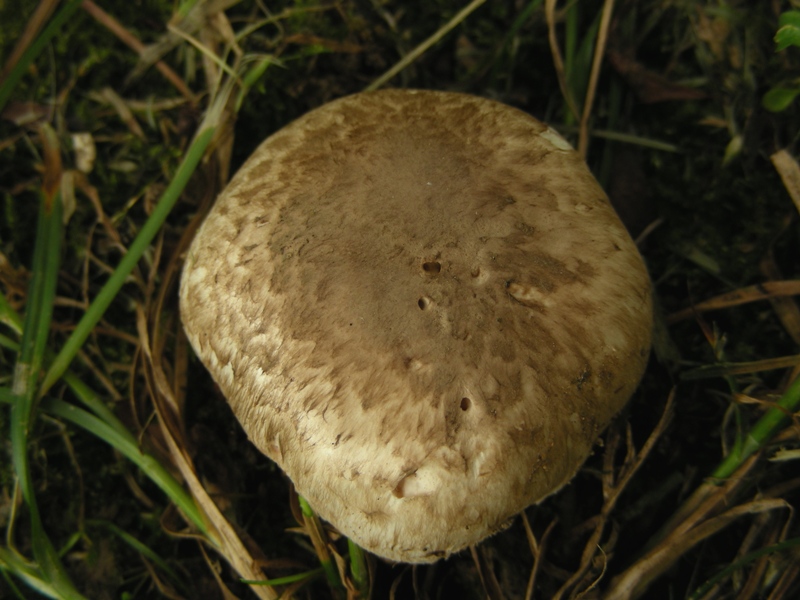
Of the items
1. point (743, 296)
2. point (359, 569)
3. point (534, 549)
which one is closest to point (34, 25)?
point (359, 569)

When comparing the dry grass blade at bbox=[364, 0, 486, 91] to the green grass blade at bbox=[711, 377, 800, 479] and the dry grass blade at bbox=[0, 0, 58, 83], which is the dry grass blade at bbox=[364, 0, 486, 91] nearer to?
the dry grass blade at bbox=[0, 0, 58, 83]

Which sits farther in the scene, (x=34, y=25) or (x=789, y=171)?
Answer: (x=34, y=25)

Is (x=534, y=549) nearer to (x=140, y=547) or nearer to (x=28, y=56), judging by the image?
(x=140, y=547)

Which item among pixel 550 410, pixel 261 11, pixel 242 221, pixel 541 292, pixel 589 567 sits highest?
pixel 261 11

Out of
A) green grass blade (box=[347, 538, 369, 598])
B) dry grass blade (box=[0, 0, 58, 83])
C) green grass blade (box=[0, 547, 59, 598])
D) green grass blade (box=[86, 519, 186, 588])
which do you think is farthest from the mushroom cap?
dry grass blade (box=[0, 0, 58, 83])

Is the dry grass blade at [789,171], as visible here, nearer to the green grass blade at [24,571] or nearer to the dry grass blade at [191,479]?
the dry grass blade at [191,479]

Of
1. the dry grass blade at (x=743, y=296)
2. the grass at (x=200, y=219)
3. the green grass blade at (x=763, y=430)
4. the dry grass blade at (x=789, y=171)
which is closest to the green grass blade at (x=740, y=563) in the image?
the grass at (x=200, y=219)

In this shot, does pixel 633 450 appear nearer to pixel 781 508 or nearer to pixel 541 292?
pixel 781 508

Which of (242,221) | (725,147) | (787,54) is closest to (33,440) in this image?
(242,221)
